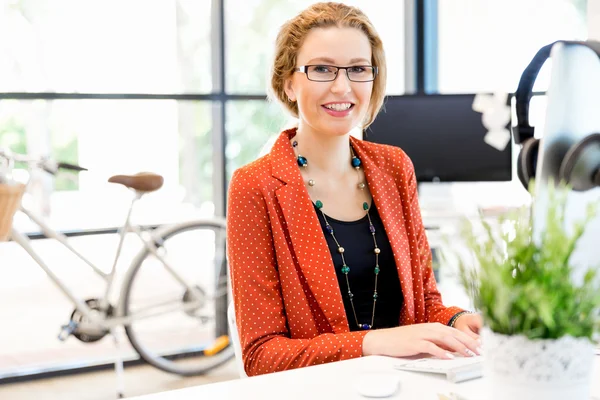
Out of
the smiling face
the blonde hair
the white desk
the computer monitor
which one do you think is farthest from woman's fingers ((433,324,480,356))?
the computer monitor

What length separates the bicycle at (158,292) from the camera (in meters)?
3.20

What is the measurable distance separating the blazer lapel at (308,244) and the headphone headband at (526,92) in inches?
22.2

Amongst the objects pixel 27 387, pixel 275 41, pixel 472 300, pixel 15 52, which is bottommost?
pixel 27 387

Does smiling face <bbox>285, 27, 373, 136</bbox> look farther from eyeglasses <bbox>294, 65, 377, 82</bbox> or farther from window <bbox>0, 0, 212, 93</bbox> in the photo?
window <bbox>0, 0, 212, 93</bbox>

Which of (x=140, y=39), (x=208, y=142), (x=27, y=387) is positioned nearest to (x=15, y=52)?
(x=140, y=39)

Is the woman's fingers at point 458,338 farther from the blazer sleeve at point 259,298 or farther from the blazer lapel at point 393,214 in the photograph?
the blazer lapel at point 393,214

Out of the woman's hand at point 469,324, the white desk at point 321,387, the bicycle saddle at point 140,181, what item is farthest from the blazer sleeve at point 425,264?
the bicycle saddle at point 140,181

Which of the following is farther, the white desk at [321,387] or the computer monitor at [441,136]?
the computer monitor at [441,136]

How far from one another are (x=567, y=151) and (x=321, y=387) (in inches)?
19.1

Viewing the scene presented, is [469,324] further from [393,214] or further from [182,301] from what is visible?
[182,301]

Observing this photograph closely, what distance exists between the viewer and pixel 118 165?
12.3ft

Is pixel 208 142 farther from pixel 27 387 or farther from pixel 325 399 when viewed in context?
pixel 325 399

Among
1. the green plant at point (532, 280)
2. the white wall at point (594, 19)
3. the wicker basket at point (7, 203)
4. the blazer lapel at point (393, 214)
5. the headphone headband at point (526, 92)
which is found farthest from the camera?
the white wall at point (594, 19)

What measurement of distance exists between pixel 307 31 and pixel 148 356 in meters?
2.24
